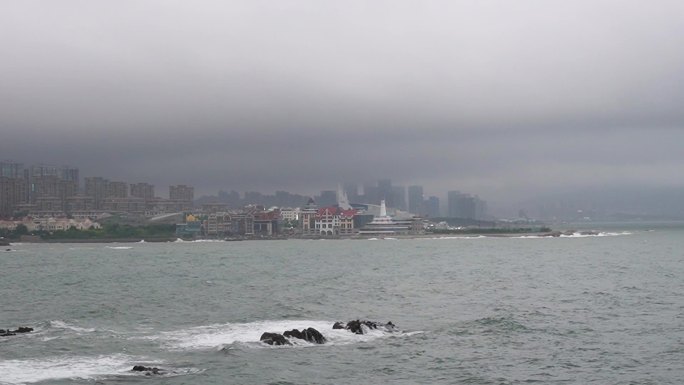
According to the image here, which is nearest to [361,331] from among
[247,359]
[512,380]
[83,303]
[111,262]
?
[247,359]

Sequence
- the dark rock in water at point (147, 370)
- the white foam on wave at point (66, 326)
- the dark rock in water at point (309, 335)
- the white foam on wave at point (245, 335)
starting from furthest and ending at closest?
the white foam on wave at point (66, 326)
the dark rock in water at point (309, 335)
the white foam on wave at point (245, 335)
the dark rock in water at point (147, 370)

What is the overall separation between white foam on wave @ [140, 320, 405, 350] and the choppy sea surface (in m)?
0.09

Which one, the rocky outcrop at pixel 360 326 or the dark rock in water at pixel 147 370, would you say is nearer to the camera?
the dark rock in water at pixel 147 370

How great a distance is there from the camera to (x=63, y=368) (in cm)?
2491

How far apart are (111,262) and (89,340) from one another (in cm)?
6189

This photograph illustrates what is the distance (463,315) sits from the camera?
129ft

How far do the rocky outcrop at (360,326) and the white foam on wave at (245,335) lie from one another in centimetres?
23

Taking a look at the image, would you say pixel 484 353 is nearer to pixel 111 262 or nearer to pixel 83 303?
pixel 83 303

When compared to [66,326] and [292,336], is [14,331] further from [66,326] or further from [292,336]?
[292,336]

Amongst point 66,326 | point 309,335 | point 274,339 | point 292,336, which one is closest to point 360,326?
point 309,335

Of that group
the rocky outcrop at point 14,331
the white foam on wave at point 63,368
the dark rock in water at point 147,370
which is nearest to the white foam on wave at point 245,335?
the white foam on wave at point 63,368

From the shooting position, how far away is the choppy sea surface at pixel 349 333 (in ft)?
80.6

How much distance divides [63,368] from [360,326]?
1226 cm

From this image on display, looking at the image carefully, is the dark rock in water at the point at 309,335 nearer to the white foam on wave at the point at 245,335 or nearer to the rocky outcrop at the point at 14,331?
the white foam on wave at the point at 245,335
